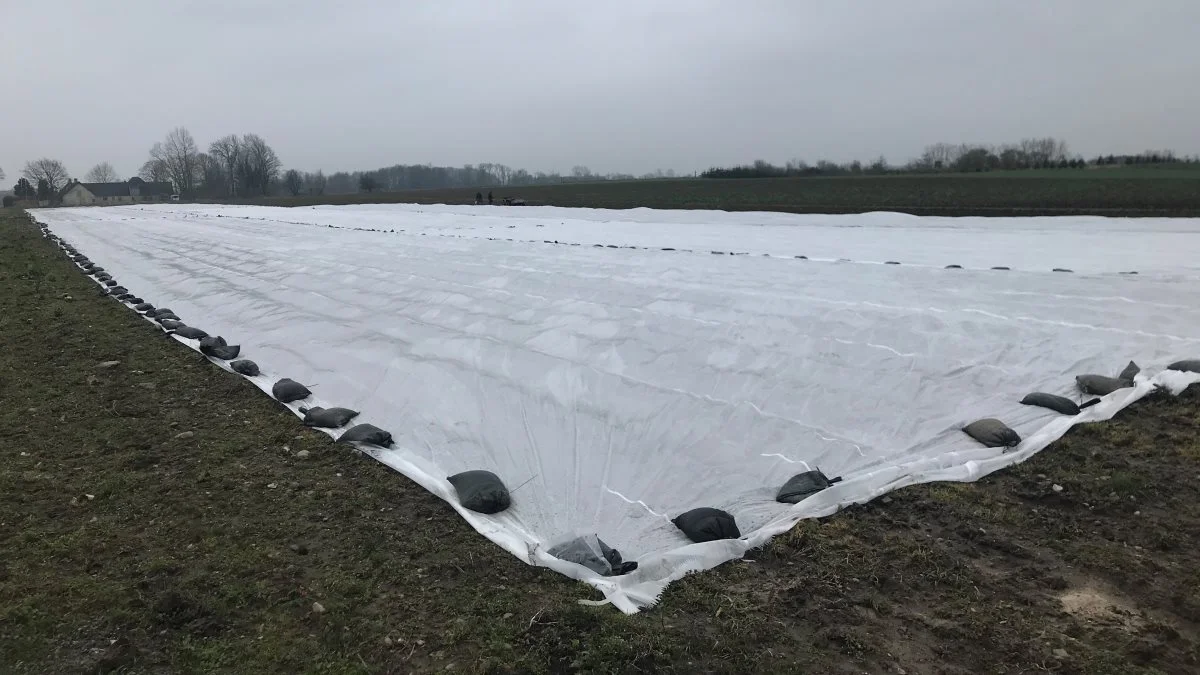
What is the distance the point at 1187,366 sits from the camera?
4.56m

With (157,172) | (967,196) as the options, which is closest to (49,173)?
(157,172)

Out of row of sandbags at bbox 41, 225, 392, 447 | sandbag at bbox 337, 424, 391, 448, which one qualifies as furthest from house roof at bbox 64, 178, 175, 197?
sandbag at bbox 337, 424, 391, 448

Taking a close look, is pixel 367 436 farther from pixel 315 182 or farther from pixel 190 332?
pixel 315 182

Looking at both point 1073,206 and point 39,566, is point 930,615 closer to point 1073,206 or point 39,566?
point 39,566

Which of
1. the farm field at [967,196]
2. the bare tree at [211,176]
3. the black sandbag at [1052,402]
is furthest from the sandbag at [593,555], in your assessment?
the bare tree at [211,176]

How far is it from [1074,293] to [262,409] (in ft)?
23.8

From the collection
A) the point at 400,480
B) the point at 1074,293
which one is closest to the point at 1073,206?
the point at 1074,293

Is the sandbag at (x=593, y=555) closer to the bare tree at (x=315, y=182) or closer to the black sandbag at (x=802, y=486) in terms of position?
the black sandbag at (x=802, y=486)

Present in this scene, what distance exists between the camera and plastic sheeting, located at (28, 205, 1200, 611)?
11.0ft

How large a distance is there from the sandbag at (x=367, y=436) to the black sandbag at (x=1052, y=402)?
3.92 m

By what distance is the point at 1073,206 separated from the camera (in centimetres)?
1992

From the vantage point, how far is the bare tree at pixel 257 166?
262 ft

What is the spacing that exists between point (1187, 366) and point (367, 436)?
5426mm

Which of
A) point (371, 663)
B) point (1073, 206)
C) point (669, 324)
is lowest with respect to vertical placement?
point (371, 663)
